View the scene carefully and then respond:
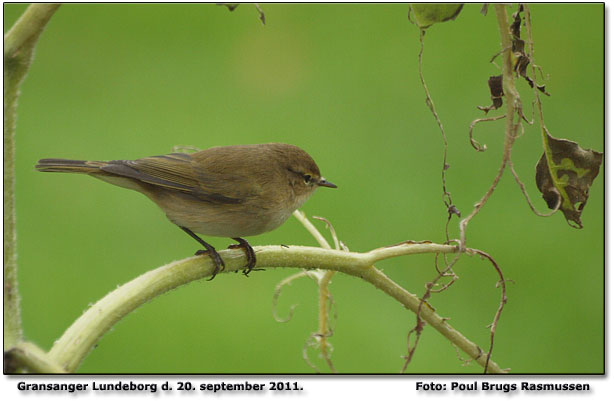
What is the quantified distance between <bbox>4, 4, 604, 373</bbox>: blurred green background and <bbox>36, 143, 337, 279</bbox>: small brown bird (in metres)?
1.82

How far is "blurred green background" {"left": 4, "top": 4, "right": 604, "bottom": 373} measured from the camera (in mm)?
5457

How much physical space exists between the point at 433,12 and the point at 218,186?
1.52m

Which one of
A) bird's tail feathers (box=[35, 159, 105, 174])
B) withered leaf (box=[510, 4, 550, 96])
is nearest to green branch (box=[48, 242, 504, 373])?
withered leaf (box=[510, 4, 550, 96])

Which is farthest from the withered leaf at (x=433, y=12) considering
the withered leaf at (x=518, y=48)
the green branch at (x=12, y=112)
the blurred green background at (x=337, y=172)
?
the blurred green background at (x=337, y=172)

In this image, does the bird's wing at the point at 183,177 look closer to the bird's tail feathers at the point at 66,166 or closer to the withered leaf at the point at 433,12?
the bird's tail feathers at the point at 66,166

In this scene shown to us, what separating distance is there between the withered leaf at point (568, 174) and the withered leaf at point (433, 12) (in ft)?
1.50

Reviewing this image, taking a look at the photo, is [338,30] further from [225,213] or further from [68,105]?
[225,213]

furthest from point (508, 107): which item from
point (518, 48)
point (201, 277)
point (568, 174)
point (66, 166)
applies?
point (66, 166)

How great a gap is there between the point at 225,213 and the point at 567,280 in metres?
3.82

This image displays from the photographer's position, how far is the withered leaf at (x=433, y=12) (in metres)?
1.60

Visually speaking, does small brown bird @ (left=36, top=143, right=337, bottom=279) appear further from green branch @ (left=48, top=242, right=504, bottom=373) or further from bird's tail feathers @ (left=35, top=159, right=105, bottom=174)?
green branch @ (left=48, top=242, right=504, bottom=373)

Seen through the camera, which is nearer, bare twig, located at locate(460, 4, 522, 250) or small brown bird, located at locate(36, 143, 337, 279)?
bare twig, located at locate(460, 4, 522, 250)

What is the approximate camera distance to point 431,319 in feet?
6.32

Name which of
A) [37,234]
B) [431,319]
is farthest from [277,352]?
[431,319]
